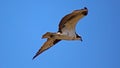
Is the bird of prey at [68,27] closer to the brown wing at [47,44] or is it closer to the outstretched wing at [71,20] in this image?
the outstretched wing at [71,20]

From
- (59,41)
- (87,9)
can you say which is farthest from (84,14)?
(59,41)

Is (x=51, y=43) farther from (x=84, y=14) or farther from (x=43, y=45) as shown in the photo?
(x=84, y=14)

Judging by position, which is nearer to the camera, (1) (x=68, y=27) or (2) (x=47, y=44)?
(1) (x=68, y=27)

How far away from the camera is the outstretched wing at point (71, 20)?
2661cm

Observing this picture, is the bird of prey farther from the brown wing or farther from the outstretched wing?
the brown wing

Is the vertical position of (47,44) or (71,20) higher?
(47,44)

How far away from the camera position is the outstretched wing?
26612 millimetres

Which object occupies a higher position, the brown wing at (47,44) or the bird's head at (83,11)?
the brown wing at (47,44)

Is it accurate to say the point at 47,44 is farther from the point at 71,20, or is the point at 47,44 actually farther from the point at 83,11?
the point at 83,11

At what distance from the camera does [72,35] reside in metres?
28.2

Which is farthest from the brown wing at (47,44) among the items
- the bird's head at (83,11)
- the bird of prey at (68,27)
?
the bird's head at (83,11)

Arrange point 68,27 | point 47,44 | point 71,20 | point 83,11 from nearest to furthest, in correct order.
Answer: point 83,11 → point 71,20 → point 68,27 → point 47,44

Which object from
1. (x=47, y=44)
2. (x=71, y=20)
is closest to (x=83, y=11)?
(x=71, y=20)

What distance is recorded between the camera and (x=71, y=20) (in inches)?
1088
